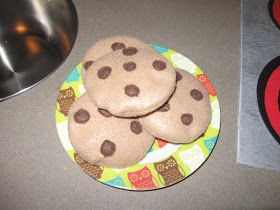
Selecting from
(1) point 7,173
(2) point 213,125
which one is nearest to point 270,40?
(2) point 213,125

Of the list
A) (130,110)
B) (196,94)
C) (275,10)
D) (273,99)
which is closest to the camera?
(130,110)

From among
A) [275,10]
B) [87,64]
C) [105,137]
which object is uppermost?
[275,10]

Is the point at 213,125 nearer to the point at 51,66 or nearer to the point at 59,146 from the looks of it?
the point at 59,146

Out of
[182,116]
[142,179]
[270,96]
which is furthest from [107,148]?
[270,96]

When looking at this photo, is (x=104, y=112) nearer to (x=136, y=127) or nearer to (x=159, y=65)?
(x=136, y=127)

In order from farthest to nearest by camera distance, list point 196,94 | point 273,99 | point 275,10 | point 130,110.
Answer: point 275,10 < point 273,99 < point 196,94 < point 130,110

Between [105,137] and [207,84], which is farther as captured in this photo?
[207,84]

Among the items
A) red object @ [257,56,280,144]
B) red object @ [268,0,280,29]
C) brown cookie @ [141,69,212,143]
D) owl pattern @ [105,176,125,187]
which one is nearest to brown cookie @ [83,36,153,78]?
brown cookie @ [141,69,212,143]

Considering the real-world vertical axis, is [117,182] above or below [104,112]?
below
